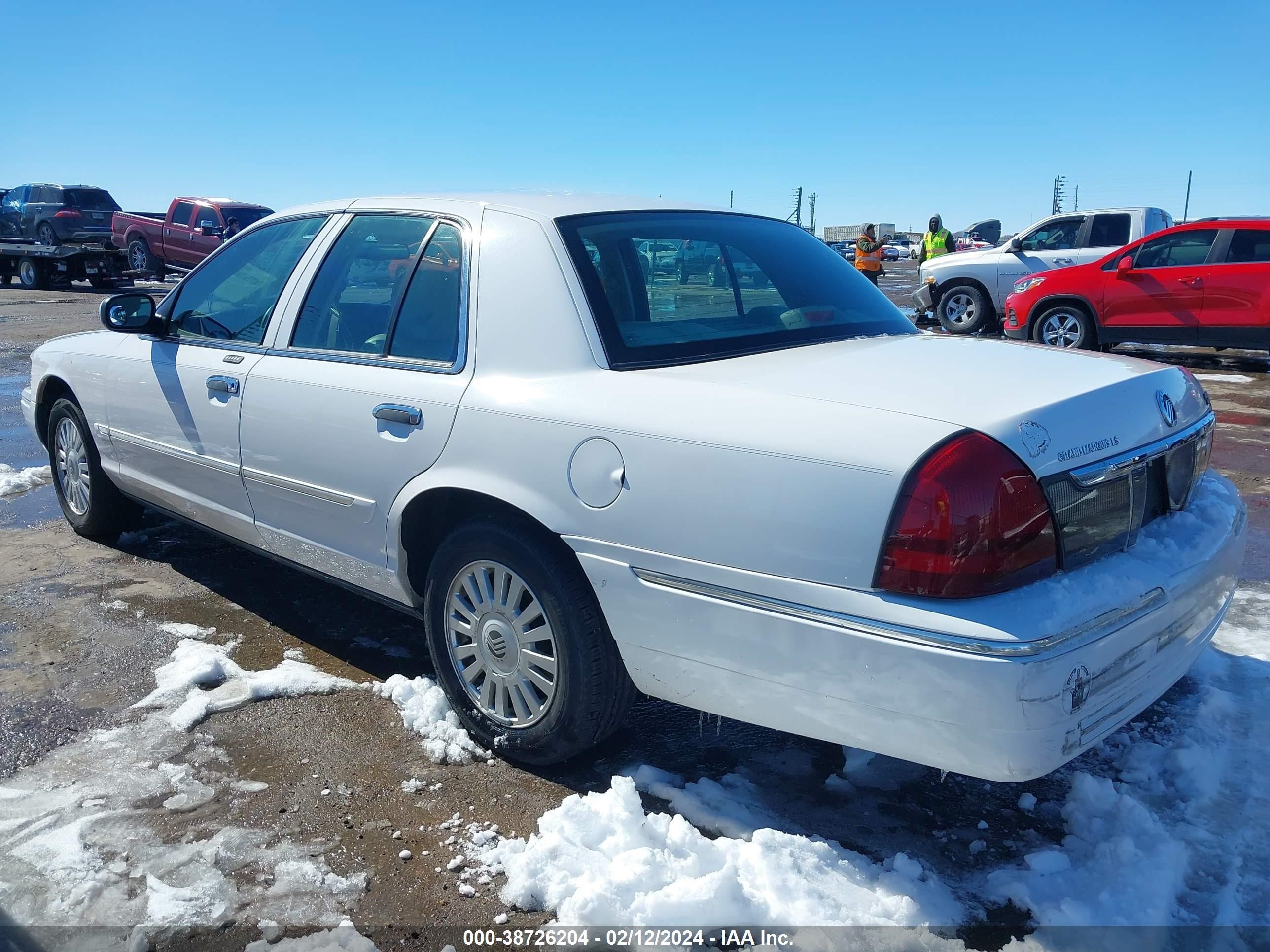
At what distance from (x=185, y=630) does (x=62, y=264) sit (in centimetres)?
2423

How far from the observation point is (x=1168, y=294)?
1155cm

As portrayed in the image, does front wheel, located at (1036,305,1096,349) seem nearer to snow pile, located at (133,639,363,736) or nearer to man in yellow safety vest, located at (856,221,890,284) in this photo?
man in yellow safety vest, located at (856,221,890,284)

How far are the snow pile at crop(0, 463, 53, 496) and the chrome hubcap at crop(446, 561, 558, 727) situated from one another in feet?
14.0

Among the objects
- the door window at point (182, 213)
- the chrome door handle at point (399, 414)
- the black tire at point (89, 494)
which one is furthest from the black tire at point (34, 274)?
the chrome door handle at point (399, 414)

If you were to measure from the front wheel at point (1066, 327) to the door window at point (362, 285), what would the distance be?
1028 cm

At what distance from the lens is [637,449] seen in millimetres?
2572

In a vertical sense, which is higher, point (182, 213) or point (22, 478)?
point (182, 213)

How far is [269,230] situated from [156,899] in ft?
8.60

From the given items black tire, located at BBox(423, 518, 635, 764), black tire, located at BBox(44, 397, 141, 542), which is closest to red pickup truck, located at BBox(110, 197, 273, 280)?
black tire, located at BBox(44, 397, 141, 542)

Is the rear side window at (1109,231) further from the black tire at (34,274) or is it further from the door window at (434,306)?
the black tire at (34,274)

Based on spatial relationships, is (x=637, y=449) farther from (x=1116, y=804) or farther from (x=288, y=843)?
(x=1116, y=804)

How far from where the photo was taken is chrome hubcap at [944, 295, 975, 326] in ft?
49.1

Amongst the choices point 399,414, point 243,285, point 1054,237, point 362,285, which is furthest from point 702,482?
point 1054,237

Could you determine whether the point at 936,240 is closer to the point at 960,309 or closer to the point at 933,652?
the point at 960,309
